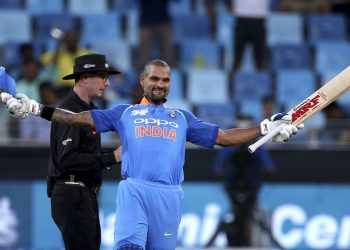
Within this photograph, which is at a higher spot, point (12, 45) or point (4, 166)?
point (12, 45)

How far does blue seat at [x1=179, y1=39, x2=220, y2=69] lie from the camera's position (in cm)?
1484

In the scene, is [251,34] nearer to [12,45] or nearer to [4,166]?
[12,45]

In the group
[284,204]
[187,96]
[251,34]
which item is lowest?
[284,204]

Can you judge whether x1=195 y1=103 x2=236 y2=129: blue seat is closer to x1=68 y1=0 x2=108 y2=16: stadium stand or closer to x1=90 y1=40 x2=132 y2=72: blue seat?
x1=90 y1=40 x2=132 y2=72: blue seat

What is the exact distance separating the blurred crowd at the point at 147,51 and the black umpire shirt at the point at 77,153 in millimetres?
3865

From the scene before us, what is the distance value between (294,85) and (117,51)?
2500 mm

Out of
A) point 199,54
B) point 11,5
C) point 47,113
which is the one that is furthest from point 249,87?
point 47,113

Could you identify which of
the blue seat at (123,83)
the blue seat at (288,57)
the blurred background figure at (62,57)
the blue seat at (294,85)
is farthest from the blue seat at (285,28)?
the blurred background figure at (62,57)

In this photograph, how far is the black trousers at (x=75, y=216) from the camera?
7.58 metres

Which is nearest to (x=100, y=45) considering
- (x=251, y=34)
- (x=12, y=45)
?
(x=12, y=45)

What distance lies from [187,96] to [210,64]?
1029 mm

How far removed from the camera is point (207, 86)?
14016 mm

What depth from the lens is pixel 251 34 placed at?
14383 mm

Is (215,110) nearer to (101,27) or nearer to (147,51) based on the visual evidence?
(147,51)
